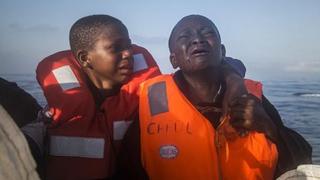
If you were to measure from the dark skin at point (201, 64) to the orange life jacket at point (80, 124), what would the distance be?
48 centimetres

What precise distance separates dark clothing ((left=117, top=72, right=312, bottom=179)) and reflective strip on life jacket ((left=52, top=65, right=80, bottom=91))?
1.88 ft

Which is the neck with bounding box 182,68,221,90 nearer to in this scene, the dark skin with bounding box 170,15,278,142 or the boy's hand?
the dark skin with bounding box 170,15,278,142

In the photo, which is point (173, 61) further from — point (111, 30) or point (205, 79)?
point (111, 30)

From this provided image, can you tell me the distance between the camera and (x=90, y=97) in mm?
2811

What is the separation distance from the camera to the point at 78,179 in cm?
264

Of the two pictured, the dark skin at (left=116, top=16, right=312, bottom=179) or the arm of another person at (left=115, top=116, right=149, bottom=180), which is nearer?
the dark skin at (left=116, top=16, right=312, bottom=179)

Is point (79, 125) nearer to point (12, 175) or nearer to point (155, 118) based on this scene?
point (155, 118)

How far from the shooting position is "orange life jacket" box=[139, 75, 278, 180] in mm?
2420

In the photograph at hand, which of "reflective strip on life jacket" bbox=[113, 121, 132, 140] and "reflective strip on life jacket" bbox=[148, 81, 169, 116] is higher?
"reflective strip on life jacket" bbox=[148, 81, 169, 116]

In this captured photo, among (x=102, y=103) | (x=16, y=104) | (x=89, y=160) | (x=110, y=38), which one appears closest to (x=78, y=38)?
(x=110, y=38)

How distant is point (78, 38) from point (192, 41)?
93 cm

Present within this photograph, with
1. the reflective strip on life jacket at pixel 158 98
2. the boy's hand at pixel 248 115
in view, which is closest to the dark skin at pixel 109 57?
the reflective strip on life jacket at pixel 158 98

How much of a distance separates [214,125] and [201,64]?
444 millimetres

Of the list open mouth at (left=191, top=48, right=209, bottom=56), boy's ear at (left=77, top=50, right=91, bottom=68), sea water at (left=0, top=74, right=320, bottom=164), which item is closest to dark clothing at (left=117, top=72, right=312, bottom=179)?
open mouth at (left=191, top=48, right=209, bottom=56)
